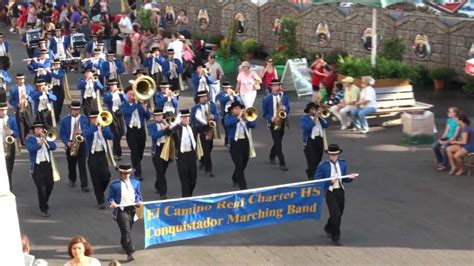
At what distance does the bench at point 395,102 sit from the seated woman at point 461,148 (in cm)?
382

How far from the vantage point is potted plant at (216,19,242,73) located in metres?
27.9

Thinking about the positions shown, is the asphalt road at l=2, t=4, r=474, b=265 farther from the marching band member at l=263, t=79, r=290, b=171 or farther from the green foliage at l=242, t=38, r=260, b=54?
the green foliage at l=242, t=38, r=260, b=54

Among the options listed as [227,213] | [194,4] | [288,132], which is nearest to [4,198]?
[227,213]

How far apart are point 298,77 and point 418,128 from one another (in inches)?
237

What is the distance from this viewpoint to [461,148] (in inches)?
670

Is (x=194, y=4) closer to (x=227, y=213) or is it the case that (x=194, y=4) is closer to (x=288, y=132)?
(x=288, y=132)

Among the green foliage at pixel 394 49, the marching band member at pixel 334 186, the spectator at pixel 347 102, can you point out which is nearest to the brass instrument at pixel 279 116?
the spectator at pixel 347 102

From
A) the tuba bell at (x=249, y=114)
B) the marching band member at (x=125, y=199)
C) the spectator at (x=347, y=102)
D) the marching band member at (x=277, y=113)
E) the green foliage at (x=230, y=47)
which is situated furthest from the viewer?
the green foliage at (x=230, y=47)

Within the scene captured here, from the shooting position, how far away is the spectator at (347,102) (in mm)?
20719

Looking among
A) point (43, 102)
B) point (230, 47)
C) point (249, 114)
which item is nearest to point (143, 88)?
point (249, 114)

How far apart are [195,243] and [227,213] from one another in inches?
40.3

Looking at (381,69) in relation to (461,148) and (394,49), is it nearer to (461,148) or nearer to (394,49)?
(394,49)

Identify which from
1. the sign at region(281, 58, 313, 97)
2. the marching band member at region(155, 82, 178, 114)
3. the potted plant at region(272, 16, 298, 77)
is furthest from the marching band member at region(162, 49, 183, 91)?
the marching band member at region(155, 82, 178, 114)

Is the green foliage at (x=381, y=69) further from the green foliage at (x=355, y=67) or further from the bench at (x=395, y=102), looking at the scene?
the bench at (x=395, y=102)
